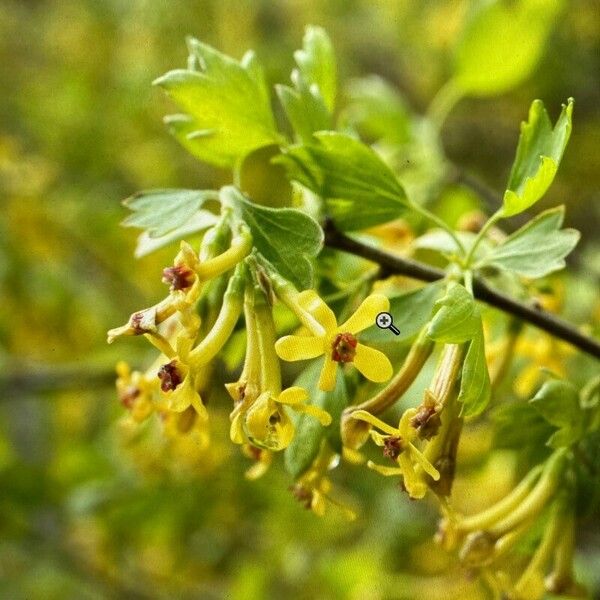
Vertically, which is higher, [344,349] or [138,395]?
[344,349]

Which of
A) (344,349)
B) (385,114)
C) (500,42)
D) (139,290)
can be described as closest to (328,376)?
(344,349)

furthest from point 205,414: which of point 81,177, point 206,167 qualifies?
point 206,167

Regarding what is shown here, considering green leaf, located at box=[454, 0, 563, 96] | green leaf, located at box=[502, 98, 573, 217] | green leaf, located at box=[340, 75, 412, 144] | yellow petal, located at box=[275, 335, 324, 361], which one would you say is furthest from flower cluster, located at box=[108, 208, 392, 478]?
green leaf, located at box=[454, 0, 563, 96]

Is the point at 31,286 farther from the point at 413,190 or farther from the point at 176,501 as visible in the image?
the point at 413,190

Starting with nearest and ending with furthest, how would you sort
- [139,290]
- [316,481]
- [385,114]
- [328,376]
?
[328,376]
[316,481]
[385,114]
[139,290]

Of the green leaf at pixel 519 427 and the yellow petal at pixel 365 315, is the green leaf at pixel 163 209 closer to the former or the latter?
the yellow petal at pixel 365 315

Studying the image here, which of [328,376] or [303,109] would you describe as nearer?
[328,376]

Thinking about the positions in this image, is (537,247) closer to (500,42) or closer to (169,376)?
(169,376)
